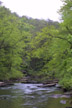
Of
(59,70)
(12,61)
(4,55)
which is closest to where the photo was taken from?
(59,70)

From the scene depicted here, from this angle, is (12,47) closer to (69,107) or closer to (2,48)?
(2,48)

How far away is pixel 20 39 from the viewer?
25594 millimetres

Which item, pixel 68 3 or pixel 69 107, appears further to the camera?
pixel 68 3

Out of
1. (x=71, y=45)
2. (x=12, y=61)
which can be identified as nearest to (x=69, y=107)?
(x=71, y=45)

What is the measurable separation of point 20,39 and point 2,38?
4547 mm

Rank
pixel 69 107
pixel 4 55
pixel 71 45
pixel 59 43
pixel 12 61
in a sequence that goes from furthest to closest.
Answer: pixel 12 61 → pixel 4 55 → pixel 59 43 → pixel 71 45 → pixel 69 107

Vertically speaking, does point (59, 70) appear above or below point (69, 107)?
above

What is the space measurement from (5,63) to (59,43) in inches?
416

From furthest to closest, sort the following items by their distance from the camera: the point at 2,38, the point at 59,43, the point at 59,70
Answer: the point at 2,38 < the point at 59,70 < the point at 59,43

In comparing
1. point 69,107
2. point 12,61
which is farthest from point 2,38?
point 69,107

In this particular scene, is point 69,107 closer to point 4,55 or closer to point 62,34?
point 62,34

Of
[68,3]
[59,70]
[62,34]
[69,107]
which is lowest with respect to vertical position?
[69,107]

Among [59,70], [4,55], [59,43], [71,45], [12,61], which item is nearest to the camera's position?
[71,45]

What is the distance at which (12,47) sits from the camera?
76.1 feet
